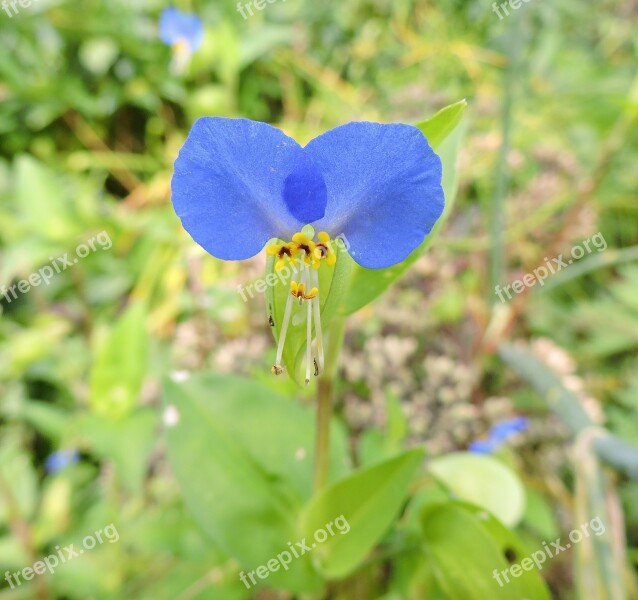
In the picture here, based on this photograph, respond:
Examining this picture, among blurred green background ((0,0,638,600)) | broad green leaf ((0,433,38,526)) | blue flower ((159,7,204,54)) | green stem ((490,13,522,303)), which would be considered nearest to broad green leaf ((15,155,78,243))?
blurred green background ((0,0,638,600))

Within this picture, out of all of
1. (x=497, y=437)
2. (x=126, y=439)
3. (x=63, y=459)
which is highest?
(x=126, y=439)

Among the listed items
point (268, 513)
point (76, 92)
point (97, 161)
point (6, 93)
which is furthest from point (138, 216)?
point (268, 513)

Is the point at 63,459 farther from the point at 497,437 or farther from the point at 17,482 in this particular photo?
the point at 497,437

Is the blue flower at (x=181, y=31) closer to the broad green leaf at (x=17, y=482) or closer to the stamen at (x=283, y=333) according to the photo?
the broad green leaf at (x=17, y=482)

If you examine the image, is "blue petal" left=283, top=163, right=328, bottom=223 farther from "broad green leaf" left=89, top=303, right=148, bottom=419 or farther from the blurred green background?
"broad green leaf" left=89, top=303, right=148, bottom=419

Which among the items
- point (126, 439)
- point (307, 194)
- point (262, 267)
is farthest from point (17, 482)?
point (307, 194)

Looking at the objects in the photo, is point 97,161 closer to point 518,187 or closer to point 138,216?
point 138,216

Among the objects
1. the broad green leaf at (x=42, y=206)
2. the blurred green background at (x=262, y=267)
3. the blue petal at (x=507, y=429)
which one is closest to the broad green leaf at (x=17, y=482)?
the blurred green background at (x=262, y=267)
